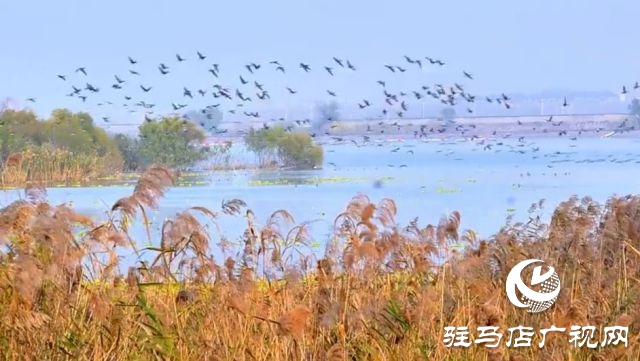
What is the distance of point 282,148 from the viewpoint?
2044cm

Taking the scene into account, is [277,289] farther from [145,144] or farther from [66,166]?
[145,144]

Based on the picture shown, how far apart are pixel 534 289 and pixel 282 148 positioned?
14.9 m

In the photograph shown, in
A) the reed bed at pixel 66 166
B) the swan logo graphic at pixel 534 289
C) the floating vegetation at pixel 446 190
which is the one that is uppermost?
the reed bed at pixel 66 166

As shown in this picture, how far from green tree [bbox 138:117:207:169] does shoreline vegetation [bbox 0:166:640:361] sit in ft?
43.2

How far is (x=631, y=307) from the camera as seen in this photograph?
5.51 meters

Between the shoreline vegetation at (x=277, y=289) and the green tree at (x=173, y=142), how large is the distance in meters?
13.2

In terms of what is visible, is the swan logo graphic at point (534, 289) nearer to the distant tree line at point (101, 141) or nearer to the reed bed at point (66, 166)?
the reed bed at point (66, 166)

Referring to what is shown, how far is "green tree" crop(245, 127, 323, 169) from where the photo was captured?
19.9m

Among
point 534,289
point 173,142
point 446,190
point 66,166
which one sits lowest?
point 446,190

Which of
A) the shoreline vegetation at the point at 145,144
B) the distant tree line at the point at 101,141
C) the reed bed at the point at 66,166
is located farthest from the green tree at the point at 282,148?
the reed bed at the point at 66,166

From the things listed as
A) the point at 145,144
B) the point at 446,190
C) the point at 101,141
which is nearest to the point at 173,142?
the point at 145,144

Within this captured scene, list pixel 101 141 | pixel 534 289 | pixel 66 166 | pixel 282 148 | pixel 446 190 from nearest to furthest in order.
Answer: pixel 534 289 < pixel 66 166 < pixel 446 190 < pixel 101 141 < pixel 282 148

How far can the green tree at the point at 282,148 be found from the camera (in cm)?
1992

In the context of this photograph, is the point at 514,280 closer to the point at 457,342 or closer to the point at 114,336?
the point at 457,342
